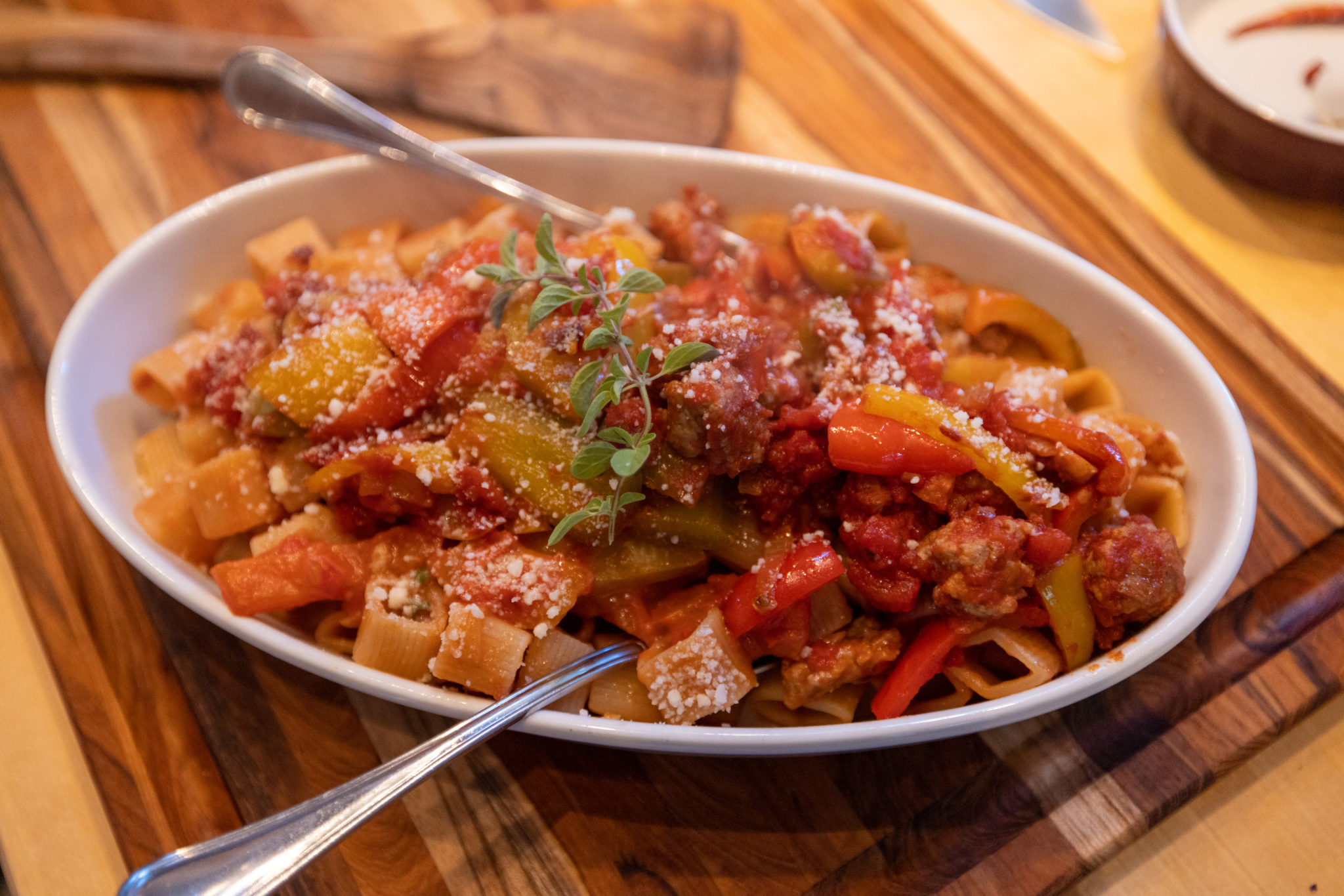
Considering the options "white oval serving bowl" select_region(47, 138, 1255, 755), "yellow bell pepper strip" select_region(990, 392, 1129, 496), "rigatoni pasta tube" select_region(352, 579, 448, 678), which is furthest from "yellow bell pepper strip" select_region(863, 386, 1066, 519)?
"rigatoni pasta tube" select_region(352, 579, 448, 678)

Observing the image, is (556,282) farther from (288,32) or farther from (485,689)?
(288,32)

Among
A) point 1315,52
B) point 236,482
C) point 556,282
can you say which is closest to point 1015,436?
point 556,282

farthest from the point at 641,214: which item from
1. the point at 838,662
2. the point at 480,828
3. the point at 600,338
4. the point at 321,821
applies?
the point at 321,821

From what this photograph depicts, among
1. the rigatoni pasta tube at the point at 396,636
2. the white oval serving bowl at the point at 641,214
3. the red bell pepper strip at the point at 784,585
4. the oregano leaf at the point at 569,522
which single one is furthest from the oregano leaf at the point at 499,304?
the red bell pepper strip at the point at 784,585

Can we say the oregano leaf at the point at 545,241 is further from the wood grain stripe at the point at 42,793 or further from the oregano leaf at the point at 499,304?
the wood grain stripe at the point at 42,793

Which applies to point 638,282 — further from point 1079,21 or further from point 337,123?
point 1079,21
